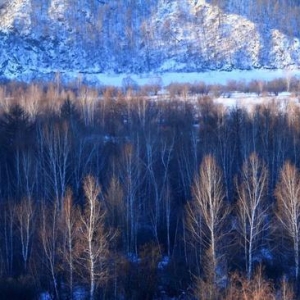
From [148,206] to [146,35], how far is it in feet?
230

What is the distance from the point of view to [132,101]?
42156 millimetres

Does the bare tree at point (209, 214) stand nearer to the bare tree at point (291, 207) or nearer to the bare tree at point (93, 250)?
the bare tree at point (291, 207)

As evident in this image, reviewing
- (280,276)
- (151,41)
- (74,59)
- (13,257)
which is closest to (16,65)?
(74,59)

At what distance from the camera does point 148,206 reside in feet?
90.6

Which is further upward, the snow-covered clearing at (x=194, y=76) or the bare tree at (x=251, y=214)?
the snow-covered clearing at (x=194, y=76)

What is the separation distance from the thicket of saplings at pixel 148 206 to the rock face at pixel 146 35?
4768cm

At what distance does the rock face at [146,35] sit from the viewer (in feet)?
281

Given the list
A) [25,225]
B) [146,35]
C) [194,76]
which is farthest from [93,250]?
[146,35]

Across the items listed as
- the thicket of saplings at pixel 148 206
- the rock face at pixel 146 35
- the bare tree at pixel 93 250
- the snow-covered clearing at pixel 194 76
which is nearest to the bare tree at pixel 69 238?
the thicket of saplings at pixel 148 206

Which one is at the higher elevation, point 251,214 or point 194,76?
point 194,76

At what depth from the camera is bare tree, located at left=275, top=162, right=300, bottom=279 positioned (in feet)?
68.6

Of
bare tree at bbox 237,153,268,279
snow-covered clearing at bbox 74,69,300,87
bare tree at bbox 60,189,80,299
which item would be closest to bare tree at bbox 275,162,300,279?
bare tree at bbox 237,153,268,279

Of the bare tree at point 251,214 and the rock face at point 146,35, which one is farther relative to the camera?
the rock face at point 146,35

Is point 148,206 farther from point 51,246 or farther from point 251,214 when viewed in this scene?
point 51,246
